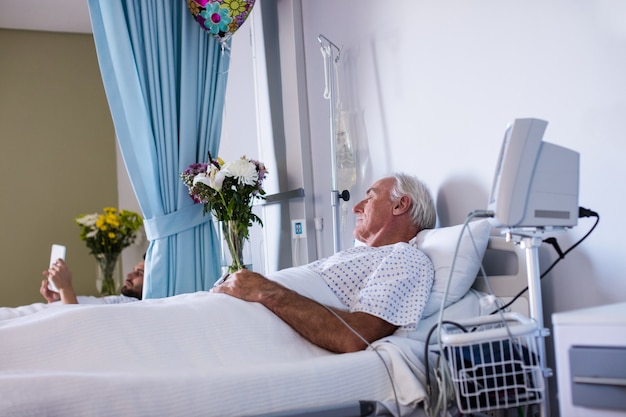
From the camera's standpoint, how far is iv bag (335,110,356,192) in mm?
3145

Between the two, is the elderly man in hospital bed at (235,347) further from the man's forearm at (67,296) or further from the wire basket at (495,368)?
the man's forearm at (67,296)

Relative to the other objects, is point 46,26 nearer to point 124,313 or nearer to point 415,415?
point 124,313

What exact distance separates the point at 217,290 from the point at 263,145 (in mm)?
1797

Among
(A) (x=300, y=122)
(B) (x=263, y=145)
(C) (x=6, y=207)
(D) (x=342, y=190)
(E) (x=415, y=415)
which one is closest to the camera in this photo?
(E) (x=415, y=415)

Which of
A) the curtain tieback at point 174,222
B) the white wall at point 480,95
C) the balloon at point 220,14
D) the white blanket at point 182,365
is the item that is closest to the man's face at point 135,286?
the curtain tieback at point 174,222

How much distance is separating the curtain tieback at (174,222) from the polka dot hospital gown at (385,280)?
1.31m

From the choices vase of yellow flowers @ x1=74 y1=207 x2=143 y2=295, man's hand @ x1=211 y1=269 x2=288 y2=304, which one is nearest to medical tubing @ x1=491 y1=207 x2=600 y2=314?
man's hand @ x1=211 y1=269 x2=288 y2=304

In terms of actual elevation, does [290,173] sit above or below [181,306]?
above

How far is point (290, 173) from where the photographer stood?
11.7ft

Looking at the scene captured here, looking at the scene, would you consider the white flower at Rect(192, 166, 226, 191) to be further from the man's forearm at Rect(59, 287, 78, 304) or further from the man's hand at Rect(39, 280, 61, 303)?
the man's hand at Rect(39, 280, 61, 303)

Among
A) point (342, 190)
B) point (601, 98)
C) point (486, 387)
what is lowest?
point (486, 387)

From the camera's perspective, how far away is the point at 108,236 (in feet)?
16.9

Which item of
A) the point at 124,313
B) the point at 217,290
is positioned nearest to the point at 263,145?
the point at 217,290

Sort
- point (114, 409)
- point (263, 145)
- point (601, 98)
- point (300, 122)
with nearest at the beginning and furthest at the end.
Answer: point (114, 409) < point (601, 98) < point (300, 122) < point (263, 145)
